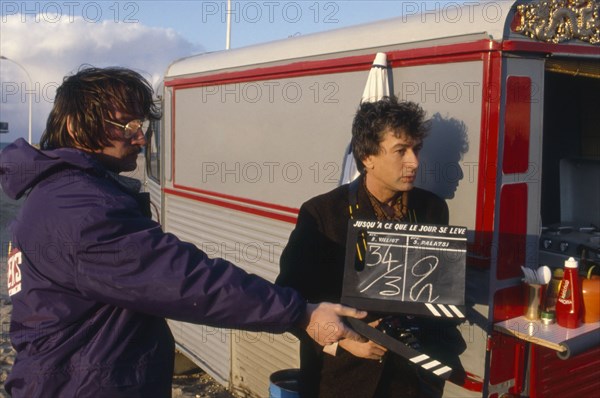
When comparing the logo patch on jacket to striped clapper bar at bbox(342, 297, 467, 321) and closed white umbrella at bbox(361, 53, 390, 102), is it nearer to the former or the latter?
striped clapper bar at bbox(342, 297, 467, 321)

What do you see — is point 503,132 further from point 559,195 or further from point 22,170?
point 559,195

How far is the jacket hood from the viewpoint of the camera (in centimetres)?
197

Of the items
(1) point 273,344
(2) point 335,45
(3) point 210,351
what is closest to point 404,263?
(2) point 335,45

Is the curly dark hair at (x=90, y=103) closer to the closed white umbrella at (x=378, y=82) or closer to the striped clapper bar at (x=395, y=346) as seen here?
the striped clapper bar at (x=395, y=346)

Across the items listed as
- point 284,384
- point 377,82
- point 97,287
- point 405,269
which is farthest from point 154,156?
point 97,287

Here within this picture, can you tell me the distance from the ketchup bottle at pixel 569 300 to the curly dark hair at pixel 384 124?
0.97 m

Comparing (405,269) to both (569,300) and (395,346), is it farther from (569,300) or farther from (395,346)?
(569,300)

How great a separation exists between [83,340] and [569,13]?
2584mm

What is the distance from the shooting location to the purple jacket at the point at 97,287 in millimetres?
1838

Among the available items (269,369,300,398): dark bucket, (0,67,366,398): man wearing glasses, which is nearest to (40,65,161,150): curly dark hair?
(0,67,366,398): man wearing glasses

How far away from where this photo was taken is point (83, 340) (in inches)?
77.0

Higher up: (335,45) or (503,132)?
(335,45)

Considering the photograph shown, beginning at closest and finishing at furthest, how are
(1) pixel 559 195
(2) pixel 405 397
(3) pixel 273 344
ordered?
(2) pixel 405 397
(3) pixel 273 344
(1) pixel 559 195

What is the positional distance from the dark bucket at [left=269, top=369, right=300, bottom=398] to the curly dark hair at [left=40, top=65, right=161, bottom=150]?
239 centimetres
